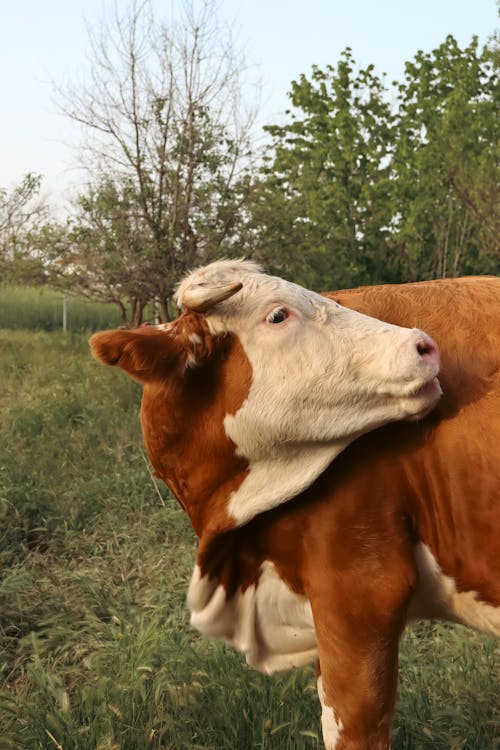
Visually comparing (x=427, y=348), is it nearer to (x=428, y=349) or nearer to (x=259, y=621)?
(x=428, y=349)

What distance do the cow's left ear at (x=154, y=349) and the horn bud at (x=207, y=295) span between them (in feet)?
0.24

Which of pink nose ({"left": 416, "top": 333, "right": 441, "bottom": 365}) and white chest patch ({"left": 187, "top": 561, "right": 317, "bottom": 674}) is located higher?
pink nose ({"left": 416, "top": 333, "right": 441, "bottom": 365})

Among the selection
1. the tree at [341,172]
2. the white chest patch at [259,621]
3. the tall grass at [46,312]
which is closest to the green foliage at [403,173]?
the tree at [341,172]

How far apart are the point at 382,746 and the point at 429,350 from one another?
1069 millimetres

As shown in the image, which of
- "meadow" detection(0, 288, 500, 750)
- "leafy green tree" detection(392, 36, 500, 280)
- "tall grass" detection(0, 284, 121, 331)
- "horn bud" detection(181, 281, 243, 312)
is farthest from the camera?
"tall grass" detection(0, 284, 121, 331)

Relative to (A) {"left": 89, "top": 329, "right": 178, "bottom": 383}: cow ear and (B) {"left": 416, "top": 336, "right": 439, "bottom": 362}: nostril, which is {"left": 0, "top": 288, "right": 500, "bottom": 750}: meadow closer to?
(A) {"left": 89, "top": 329, "right": 178, "bottom": 383}: cow ear

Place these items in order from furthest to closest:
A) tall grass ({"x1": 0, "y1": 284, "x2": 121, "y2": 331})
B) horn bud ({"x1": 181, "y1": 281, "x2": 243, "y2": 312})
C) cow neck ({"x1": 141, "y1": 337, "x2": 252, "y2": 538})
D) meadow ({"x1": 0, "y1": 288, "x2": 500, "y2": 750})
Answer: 1. tall grass ({"x1": 0, "y1": 284, "x2": 121, "y2": 331})
2. meadow ({"x1": 0, "y1": 288, "x2": 500, "y2": 750})
3. cow neck ({"x1": 141, "y1": 337, "x2": 252, "y2": 538})
4. horn bud ({"x1": 181, "y1": 281, "x2": 243, "y2": 312})

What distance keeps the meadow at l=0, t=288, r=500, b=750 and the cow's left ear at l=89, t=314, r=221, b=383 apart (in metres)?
1.31

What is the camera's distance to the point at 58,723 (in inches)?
111

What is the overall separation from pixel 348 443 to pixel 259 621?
0.70 meters

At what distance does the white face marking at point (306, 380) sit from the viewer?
6.70 feet

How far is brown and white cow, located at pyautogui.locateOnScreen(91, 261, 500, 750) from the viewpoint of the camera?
2068 millimetres

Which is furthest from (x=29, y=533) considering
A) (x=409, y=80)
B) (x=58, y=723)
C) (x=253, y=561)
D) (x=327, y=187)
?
(x=409, y=80)

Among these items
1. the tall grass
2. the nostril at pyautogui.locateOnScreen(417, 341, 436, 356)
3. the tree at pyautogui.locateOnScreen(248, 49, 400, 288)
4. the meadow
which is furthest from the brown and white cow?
the tall grass
